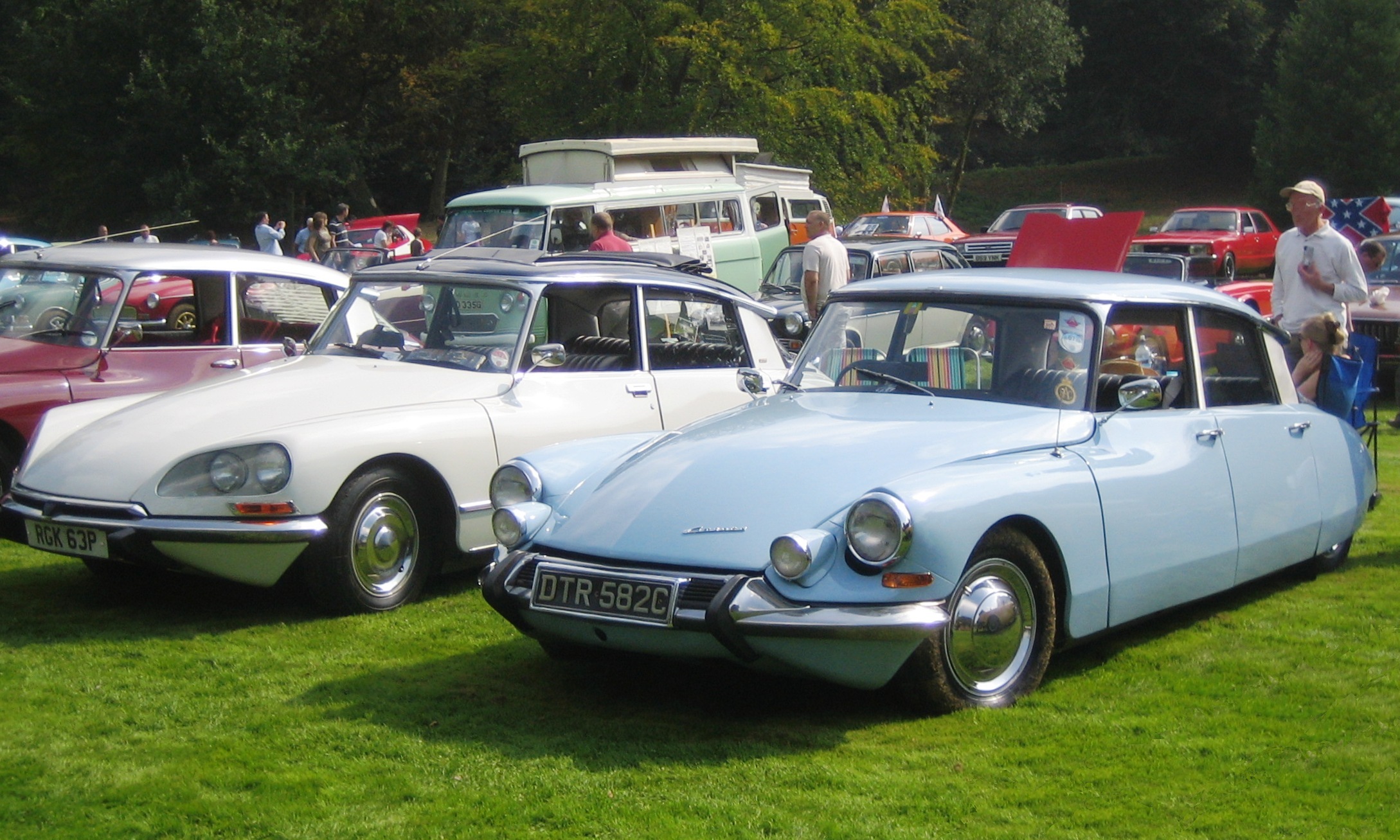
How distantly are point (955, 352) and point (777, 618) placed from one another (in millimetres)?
1843

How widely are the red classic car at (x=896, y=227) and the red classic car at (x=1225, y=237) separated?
13.8 ft

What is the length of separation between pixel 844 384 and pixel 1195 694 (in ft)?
6.19

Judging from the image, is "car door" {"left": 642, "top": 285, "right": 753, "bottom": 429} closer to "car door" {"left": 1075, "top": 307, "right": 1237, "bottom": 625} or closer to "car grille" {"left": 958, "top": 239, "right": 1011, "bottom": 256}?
"car door" {"left": 1075, "top": 307, "right": 1237, "bottom": 625}

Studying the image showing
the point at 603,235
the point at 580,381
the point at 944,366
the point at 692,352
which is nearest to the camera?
the point at 944,366

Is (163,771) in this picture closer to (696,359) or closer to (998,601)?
(998,601)

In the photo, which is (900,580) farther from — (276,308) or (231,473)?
(276,308)

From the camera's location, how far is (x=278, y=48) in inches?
1508

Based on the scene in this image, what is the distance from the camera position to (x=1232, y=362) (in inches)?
254

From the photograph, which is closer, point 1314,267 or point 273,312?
point 1314,267

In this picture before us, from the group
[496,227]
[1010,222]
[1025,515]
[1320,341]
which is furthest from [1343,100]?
[1025,515]

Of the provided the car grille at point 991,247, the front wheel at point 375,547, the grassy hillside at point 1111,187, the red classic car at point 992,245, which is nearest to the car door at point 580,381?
the front wheel at point 375,547

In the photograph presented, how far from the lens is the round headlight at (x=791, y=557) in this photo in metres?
4.49

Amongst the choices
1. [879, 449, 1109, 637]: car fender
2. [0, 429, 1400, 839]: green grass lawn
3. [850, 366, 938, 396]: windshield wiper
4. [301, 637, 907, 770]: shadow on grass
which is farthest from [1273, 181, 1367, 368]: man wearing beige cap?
[301, 637, 907, 770]: shadow on grass

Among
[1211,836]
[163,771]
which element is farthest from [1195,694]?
[163,771]
